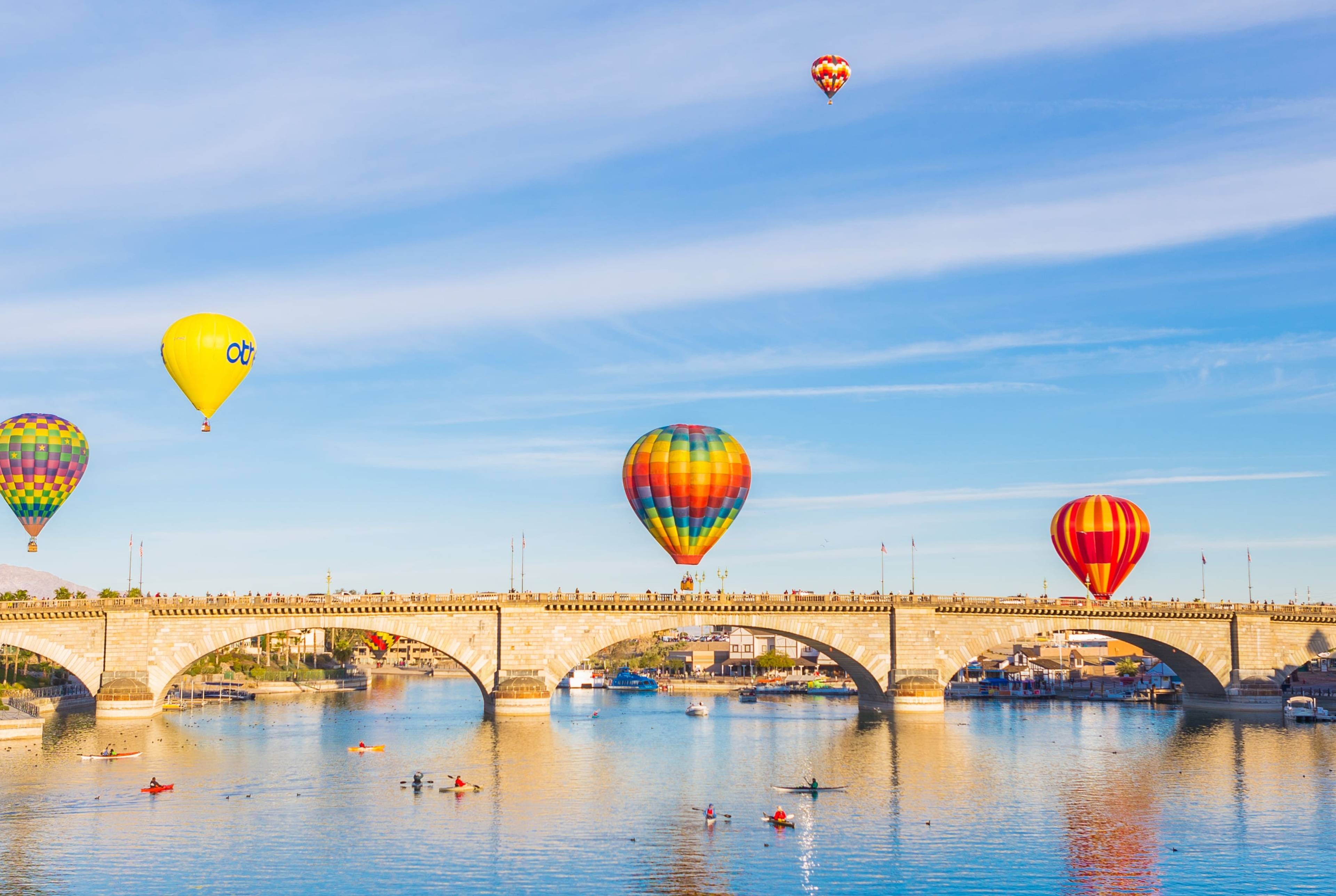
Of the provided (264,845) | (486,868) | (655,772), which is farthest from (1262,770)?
(264,845)

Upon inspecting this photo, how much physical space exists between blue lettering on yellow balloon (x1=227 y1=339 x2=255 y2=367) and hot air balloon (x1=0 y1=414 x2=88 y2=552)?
1006 inches

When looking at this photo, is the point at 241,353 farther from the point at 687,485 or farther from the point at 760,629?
the point at 760,629

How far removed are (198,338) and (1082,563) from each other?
80259 millimetres

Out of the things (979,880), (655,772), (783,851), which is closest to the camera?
(979,880)

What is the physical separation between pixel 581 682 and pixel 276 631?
8027cm

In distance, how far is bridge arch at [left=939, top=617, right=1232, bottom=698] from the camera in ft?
391

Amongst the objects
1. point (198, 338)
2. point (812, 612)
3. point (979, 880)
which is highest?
point (198, 338)

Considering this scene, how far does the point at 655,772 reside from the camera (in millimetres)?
81250

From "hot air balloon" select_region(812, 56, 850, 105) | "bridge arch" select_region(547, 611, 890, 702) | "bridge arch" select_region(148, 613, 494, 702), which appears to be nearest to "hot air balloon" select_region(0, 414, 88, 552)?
"bridge arch" select_region(148, 613, 494, 702)

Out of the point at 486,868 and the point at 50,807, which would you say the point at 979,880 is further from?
the point at 50,807

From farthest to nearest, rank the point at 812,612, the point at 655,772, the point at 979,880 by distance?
the point at 812,612
the point at 655,772
the point at 979,880

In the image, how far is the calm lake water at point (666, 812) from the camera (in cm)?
5247

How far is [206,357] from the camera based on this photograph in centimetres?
9356

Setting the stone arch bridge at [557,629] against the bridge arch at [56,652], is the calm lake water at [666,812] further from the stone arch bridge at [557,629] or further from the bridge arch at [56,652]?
the stone arch bridge at [557,629]
